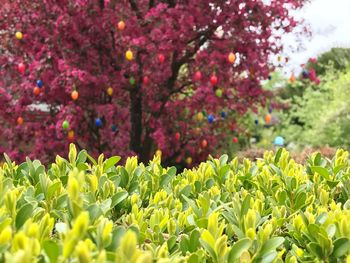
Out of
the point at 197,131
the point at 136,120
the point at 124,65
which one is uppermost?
the point at 124,65

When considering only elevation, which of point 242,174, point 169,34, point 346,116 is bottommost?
point 346,116

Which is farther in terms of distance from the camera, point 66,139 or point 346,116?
point 346,116

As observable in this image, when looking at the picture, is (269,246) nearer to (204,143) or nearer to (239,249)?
(239,249)

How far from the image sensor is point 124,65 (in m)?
8.50

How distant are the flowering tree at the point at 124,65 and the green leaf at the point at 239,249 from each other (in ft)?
21.0

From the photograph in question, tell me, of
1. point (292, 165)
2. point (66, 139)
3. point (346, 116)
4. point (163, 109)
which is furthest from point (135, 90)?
point (346, 116)

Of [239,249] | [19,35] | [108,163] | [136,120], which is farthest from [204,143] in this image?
[239,249]

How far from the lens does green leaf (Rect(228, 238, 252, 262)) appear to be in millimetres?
1499

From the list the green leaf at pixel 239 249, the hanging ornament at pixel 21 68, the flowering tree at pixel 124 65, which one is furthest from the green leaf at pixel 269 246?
the hanging ornament at pixel 21 68

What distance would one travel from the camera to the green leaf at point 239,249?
1499mm

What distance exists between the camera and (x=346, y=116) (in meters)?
14.3

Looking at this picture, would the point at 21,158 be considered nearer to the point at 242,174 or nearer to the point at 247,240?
the point at 242,174

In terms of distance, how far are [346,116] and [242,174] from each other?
12.0 metres

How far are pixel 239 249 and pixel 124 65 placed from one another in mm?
7169
